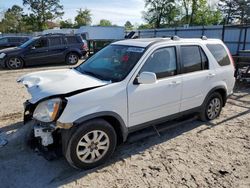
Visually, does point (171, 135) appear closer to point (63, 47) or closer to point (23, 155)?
point (23, 155)

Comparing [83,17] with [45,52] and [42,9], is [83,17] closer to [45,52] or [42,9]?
[42,9]

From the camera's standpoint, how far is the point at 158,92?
4.03 metres

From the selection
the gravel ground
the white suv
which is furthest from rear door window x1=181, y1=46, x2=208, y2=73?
the gravel ground

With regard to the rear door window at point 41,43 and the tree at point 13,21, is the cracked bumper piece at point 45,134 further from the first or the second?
the tree at point 13,21

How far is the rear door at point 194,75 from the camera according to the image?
4473 mm

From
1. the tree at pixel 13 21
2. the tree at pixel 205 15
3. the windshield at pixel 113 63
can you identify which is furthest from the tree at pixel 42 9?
the windshield at pixel 113 63

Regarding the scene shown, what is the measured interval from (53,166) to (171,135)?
216 cm

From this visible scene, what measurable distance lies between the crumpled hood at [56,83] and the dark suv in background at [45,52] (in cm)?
909

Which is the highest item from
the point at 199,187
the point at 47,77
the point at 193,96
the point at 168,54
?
the point at 168,54

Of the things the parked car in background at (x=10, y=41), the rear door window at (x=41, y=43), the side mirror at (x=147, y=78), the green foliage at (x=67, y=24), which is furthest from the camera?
the green foliage at (x=67, y=24)

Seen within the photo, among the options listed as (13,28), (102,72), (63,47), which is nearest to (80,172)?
(102,72)

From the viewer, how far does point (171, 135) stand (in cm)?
469

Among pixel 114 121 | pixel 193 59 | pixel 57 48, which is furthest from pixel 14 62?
pixel 114 121

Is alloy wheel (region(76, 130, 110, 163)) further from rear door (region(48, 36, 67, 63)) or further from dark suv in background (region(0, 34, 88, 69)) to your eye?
rear door (region(48, 36, 67, 63))
